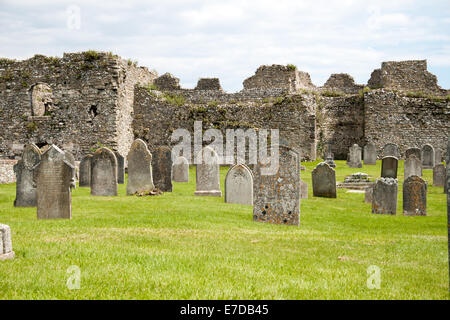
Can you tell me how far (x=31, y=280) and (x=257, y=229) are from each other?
458 centimetres

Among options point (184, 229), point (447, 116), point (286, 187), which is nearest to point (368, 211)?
point (286, 187)

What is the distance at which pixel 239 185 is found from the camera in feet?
40.2

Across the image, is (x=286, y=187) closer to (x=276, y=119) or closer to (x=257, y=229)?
(x=257, y=229)

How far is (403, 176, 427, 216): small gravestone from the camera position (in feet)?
36.6

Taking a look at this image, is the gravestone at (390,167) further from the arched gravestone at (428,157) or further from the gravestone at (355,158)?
the arched gravestone at (428,157)

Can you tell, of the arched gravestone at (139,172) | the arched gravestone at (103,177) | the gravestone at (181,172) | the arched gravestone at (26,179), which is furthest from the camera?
the gravestone at (181,172)

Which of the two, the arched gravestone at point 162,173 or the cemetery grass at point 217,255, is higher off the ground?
the arched gravestone at point 162,173

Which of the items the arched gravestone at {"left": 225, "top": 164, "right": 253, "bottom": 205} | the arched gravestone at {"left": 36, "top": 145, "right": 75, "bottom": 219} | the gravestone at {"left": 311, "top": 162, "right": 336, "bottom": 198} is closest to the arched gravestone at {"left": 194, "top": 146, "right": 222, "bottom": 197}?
the arched gravestone at {"left": 225, "top": 164, "right": 253, "bottom": 205}

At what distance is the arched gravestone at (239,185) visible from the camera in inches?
476

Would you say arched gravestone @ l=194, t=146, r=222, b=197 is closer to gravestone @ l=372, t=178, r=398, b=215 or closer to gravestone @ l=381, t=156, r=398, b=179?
gravestone @ l=372, t=178, r=398, b=215

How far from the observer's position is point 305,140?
1085 inches

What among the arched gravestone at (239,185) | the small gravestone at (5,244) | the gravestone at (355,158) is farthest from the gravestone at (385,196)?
the gravestone at (355,158)

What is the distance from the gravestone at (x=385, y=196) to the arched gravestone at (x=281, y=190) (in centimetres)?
320

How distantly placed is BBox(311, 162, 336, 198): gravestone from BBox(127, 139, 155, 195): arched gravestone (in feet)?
17.1
